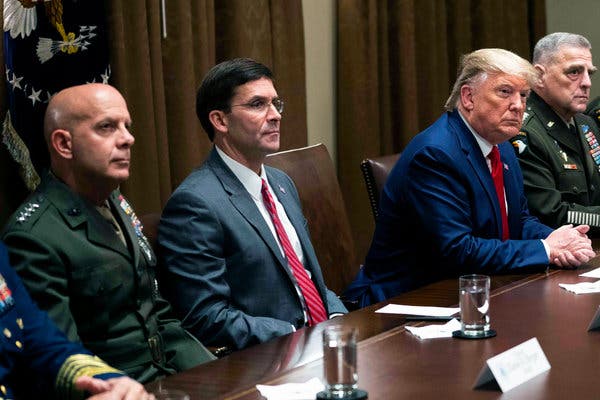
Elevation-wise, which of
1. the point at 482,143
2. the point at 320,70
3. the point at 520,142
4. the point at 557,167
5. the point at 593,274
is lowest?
the point at 593,274

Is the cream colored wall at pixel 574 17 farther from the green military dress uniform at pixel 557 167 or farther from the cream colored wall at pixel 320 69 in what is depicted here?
the green military dress uniform at pixel 557 167

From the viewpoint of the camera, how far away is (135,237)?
2701mm

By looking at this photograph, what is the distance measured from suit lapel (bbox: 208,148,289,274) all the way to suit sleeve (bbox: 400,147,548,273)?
56 centimetres

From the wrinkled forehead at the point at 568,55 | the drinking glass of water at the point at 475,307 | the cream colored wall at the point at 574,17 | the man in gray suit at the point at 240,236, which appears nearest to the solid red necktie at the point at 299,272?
the man in gray suit at the point at 240,236

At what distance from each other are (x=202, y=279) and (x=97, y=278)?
0.42 meters

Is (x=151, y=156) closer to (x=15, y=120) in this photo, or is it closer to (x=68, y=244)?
(x=15, y=120)

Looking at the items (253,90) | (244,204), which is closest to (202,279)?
(244,204)

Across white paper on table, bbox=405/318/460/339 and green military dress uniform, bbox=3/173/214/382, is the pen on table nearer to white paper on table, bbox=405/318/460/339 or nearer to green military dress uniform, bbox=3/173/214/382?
Result: white paper on table, bbox=405/318/460/339

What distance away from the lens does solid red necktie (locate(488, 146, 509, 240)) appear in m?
3.59

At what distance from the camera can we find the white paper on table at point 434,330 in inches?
95.7

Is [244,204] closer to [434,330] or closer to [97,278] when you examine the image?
[97,278]

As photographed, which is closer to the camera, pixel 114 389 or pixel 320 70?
pixel 114 389

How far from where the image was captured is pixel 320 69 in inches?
209

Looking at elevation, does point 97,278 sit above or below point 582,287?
above
